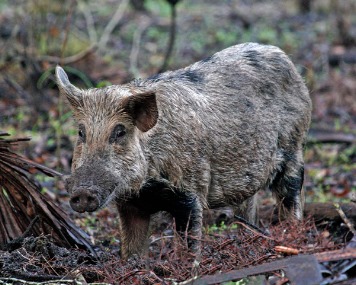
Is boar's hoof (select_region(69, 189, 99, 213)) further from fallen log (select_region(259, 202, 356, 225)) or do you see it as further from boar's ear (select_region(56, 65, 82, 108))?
fallen log (select_region(259, 202, 356, 225))

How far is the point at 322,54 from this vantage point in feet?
51.3

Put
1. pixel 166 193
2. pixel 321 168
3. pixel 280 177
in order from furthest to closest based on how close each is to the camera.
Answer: pixel 321 168 < pixel 280 177 < pixel 166 193

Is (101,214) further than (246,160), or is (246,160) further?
(101,214)

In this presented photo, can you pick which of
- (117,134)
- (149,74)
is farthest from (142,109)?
(149,74)

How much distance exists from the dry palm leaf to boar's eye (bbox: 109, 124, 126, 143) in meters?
0.79

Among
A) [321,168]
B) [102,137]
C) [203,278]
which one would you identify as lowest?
[321,168]

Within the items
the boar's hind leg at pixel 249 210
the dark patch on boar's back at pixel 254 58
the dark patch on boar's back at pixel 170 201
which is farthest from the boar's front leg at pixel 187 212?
the dark patch on boar's back at pixel 254 58

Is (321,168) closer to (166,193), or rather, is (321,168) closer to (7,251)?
(166,193)

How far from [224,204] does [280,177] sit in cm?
85

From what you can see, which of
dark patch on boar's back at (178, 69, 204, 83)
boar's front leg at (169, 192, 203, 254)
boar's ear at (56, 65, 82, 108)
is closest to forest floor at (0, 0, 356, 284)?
boar's front leg at (169, 192, 203, 254)

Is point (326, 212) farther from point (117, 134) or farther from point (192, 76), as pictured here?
point (117, 134)

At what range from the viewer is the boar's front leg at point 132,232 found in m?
6.53

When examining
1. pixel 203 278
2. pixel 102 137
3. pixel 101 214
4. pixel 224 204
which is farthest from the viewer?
pixel 101 214

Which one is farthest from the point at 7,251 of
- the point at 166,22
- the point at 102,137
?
the point at 166,22
